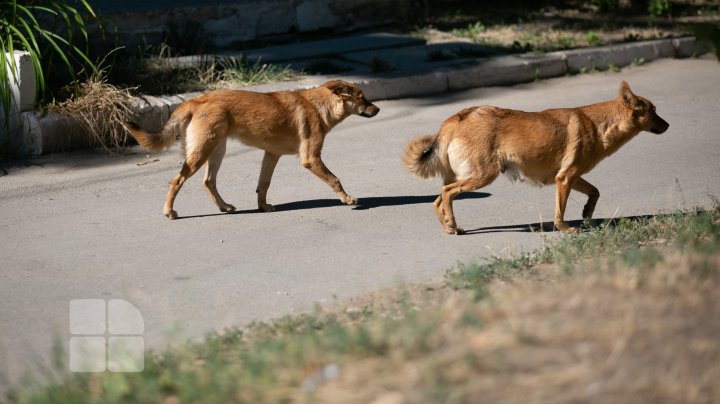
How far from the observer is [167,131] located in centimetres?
794

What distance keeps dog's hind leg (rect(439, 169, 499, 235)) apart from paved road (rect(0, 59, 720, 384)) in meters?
0.11

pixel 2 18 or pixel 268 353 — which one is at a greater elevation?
pixel 2 18

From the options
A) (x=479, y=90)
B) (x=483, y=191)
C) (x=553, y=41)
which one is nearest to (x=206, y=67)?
(x=479, y=90)

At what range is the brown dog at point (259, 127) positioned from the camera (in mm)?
7875

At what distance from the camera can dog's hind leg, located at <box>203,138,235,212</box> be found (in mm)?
8211

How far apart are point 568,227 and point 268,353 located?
373 centimetres

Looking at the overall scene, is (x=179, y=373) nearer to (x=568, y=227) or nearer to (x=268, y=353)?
(x=268, y=353)

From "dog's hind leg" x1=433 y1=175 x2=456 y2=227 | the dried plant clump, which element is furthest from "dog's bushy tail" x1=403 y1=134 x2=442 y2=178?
the dried plant clump

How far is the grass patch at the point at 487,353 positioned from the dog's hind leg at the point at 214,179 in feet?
9.18

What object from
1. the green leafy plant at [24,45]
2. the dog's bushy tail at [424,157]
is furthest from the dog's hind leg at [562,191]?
the green leafy plant at [24,45]

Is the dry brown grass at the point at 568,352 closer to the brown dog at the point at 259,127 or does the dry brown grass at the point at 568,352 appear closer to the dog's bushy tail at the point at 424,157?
the dog's bushy tail at the point at 424,157

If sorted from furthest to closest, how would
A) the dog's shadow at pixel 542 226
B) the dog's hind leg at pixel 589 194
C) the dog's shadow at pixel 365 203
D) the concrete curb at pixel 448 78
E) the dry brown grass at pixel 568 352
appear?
the concrete curb at pixel 448 78
the dog's shadow at pixel 365 203
the dog's hind leg at pixel 589 194
the dog's shadow at pixel 542 226
the dry brown grass at pixel 568 352

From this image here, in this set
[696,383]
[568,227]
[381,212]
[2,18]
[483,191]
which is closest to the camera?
[696,383]

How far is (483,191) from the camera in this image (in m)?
8.95
